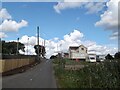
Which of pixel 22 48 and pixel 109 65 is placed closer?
pixel 109 65

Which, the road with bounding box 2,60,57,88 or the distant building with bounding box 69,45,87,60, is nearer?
the road with bounding box 2,60,57,88

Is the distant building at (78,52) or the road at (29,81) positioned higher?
the distant building at (78,52)

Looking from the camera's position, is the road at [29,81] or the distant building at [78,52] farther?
the distant building at [78,52]

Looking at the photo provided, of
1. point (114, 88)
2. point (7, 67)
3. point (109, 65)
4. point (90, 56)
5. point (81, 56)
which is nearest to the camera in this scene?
point (114, 88)

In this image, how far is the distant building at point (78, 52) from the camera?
436 feet

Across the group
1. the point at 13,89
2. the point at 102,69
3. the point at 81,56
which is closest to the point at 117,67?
the point at 102,69

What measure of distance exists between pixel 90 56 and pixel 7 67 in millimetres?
59188

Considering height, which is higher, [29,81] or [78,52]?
[78,52]

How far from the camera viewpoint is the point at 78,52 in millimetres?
147375

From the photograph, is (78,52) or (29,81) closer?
(29,81)

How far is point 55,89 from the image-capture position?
21.9 metres

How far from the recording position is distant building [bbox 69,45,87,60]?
5236 inches

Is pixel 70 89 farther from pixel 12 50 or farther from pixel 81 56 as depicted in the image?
pixel 12 50

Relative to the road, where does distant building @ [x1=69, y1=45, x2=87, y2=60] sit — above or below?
above
